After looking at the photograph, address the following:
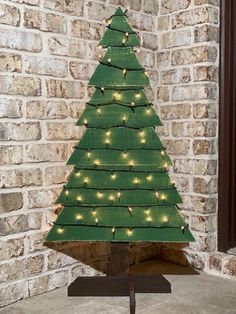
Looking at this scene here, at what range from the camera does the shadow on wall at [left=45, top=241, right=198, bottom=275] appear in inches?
105

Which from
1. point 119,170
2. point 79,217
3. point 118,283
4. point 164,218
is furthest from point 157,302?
point 119,170

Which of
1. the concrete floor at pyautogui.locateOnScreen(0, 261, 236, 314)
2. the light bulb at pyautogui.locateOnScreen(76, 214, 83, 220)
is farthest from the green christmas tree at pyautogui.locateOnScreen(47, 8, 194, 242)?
the concrete floor at pyautogui.locateOnScreen(0, 261, 236, 314)

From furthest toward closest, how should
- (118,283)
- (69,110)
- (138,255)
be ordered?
(138,255), (69,110), (118,283)

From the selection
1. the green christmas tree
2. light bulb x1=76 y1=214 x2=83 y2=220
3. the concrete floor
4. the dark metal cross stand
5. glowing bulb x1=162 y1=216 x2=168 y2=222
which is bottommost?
the concrete floor

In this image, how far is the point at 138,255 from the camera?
3.07 meters

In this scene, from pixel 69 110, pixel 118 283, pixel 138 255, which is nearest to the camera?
pixel 118 283

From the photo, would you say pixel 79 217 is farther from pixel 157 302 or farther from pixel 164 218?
pixel 157 302

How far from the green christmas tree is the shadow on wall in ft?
1.29

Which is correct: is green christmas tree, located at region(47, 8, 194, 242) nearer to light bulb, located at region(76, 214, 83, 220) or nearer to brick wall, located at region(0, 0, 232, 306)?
light bulb, located at region(76, 214, 83, 220)

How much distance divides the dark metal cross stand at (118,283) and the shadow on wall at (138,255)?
359 mm

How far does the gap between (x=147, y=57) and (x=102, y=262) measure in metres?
1.41

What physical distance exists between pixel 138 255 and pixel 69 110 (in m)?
1.15

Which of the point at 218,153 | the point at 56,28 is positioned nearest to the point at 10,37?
the point at 56,28

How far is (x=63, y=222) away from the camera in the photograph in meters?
2.31
